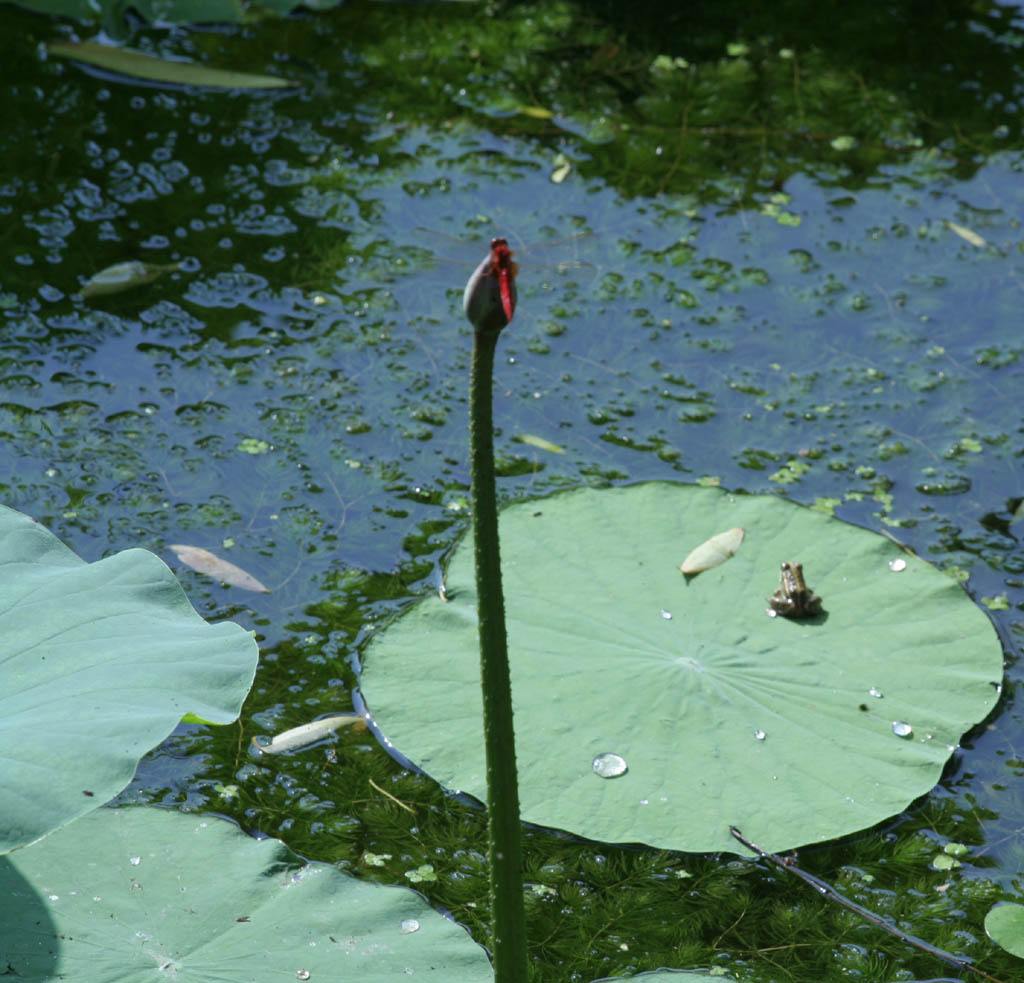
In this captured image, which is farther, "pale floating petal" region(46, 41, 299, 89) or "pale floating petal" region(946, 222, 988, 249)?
"pale floating petal" region(46, 41, 299, 89)

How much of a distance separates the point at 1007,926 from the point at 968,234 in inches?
82.4

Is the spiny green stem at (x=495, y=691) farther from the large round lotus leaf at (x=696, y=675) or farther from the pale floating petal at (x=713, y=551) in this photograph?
the pale floating petal at (x=713, y=551)

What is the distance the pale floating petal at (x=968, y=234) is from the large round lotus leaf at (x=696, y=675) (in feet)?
4.20

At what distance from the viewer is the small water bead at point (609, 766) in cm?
185

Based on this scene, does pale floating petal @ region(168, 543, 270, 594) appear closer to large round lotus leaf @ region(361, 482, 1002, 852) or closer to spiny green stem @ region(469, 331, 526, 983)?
large round lotus leaf @ region(361, 482, 1002, 852)

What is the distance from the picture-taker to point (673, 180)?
3.45 m

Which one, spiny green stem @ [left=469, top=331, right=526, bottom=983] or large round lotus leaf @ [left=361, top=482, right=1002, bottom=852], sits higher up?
spiny green stem @ [left=469, top=331, right=526, bottom=983]

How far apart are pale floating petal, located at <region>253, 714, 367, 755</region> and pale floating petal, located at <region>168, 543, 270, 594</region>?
34 cm

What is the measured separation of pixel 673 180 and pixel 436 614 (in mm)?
1796

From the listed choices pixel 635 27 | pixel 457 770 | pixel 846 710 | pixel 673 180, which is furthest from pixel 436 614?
pixel 635 27

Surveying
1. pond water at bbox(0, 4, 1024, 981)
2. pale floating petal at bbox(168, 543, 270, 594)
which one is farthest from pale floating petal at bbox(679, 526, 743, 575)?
pale floating petal at bbox(168, 543, 270, 594)

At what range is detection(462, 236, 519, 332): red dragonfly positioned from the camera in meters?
0.92

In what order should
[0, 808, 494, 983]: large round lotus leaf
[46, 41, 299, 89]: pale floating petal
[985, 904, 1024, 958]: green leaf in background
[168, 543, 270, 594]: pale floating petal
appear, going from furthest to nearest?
[46, 41, 299, 89]: pale floating petal → [168, 543, 270, 594]: pale floating petal → [985, 904, 1024, 958]: green leaf in background → [0, 808, 494, 983]: large round lotus leaf

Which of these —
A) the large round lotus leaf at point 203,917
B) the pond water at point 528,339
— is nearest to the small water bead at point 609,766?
the pond water at point 528,339
